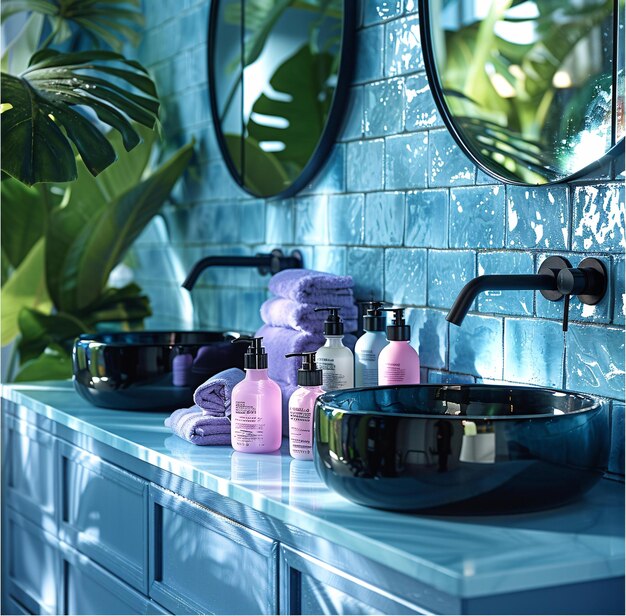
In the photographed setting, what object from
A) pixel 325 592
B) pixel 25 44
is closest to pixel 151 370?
pixel 325 592

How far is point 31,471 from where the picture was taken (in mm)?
2428

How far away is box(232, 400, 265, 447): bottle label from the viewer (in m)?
1.68

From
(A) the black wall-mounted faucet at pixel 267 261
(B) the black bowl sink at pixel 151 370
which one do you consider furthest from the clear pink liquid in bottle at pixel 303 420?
(A) the black wall-mounted faucet at pixel 267 261

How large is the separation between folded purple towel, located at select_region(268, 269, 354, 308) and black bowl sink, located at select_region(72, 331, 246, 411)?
0.21 m

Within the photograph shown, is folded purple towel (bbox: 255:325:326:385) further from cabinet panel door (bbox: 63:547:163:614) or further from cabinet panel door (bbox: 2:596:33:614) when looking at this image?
cabinet panel door (bbox: 2:596:33:614)

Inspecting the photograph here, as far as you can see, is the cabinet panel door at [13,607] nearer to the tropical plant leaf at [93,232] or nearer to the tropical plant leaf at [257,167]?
the tropical plant leaf at [93,232]

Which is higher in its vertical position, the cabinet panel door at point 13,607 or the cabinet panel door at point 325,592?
the cabinet panel door at point 325,592

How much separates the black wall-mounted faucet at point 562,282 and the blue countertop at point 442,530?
0.30 meters

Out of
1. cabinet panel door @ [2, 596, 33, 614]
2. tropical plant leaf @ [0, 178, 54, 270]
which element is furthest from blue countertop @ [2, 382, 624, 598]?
tropical plant leaf @ [0, 178, 54, 270]

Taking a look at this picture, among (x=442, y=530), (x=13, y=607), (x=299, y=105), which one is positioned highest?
(x=299, y=105)

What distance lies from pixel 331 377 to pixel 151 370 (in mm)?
485

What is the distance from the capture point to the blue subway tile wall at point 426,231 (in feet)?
5.06

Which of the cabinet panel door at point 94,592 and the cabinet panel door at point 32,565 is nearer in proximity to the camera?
the cabinet panel door at point 94,592

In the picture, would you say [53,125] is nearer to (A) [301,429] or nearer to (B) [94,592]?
(A) [301,429]
